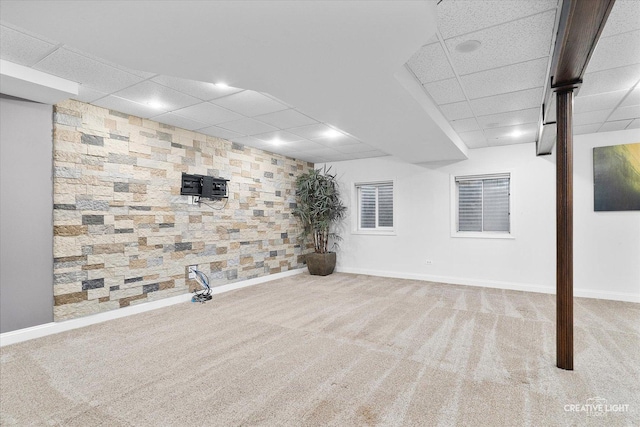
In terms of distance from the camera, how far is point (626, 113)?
3828mm

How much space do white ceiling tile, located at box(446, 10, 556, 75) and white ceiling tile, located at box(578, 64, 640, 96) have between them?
0.72m

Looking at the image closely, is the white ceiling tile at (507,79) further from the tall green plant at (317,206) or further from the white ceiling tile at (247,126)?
the tall green plant at (317,206)

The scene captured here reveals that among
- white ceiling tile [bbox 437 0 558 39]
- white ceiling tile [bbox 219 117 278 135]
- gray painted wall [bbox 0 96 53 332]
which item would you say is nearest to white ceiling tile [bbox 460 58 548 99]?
white ceiling tile [bbox 437 0 558 39]

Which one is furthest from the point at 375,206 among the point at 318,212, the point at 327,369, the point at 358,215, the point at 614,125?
the point at 327,369

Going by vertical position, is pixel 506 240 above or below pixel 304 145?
below

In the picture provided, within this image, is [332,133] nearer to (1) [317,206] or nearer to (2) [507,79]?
(1) [317,206]

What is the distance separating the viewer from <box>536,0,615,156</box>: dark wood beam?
1.51 m

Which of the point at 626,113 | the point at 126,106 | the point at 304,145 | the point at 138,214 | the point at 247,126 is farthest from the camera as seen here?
the point at 304,145

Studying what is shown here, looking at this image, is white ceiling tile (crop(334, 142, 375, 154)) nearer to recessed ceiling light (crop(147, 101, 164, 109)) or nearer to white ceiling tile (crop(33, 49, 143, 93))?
recessed ceiling light (crop(147, 101, 164, 109))

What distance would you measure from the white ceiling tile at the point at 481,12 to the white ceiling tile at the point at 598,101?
1.90 meters

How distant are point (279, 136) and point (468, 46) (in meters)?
3.21

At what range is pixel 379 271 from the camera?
258 inches

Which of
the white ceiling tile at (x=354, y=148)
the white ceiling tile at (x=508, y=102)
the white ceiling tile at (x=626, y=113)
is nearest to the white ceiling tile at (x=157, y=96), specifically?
the white ceiling tile at (x=354, y=148)

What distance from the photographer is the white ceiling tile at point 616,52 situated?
2225 millimetres
